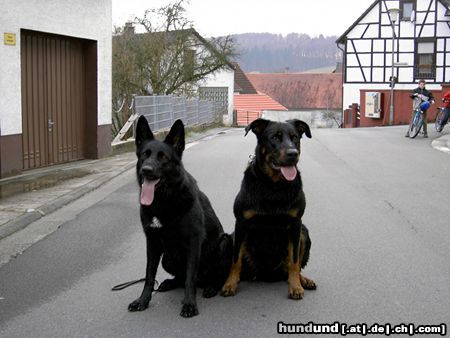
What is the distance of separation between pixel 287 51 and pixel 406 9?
293 feet

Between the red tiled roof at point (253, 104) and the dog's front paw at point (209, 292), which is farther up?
the red tiled roof at point (253, 104)

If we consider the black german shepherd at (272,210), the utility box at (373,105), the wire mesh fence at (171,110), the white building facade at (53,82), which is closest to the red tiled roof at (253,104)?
the utility box at (373,105)

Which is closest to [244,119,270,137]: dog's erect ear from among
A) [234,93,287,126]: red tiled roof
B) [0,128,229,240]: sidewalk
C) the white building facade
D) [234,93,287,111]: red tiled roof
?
[0,128,229,240]: sidewalk

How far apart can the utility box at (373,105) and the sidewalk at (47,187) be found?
29301 mm

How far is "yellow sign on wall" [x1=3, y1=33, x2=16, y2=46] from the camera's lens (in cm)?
1171

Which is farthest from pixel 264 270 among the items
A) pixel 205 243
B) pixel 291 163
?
pixel 291 163

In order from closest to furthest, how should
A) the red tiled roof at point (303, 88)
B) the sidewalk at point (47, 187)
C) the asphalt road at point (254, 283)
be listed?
1. the asphalt road at point (254, 283)
2. the sidewalk at point (47, 187)
3. the red tiled roof at point (303, 88)

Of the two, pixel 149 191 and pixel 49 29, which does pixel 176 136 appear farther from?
pixel 49 29

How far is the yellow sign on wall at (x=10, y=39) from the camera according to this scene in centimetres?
1171

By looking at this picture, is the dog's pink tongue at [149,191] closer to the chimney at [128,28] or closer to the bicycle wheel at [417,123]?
the bicycle wheel at [417,123]

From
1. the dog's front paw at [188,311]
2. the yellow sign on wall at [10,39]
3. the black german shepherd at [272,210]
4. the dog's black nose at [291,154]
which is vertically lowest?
the dog's front paw at [188,311]

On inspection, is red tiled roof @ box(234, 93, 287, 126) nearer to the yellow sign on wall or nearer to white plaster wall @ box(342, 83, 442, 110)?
white plaster wall @ box(342, 83, 442, 110)

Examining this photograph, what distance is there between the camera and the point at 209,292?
5.02 meters

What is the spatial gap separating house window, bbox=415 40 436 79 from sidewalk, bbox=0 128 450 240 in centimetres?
3575
